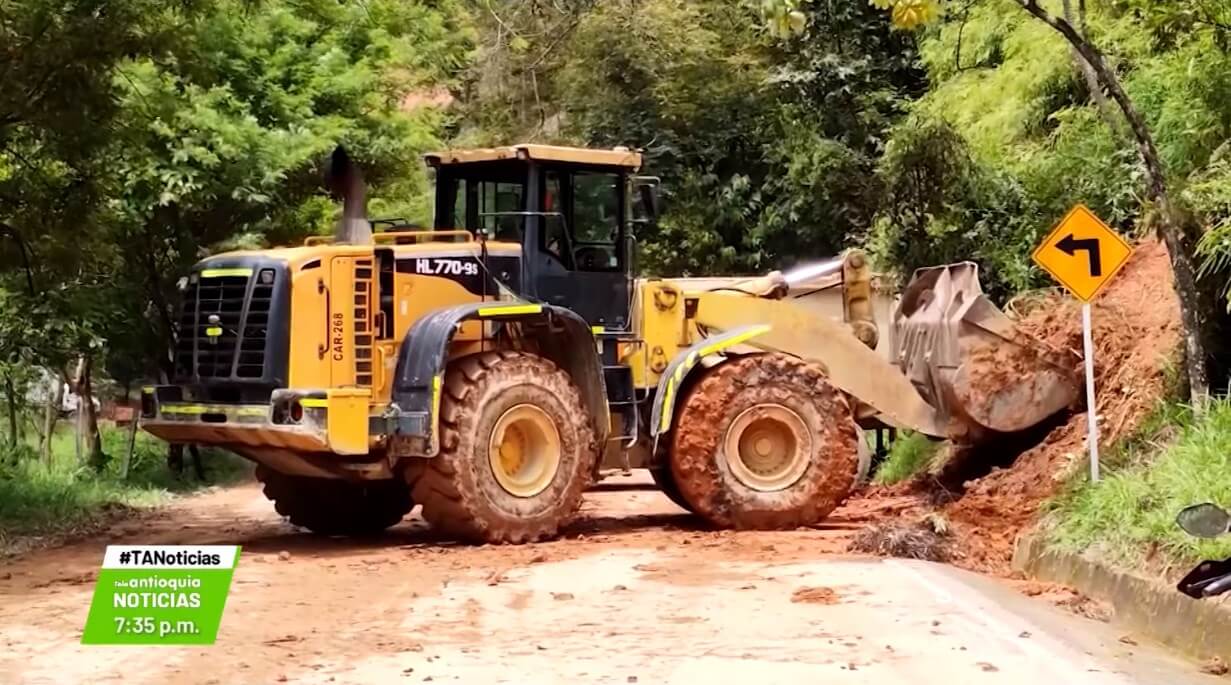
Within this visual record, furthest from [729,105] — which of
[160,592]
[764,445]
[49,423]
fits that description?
[160,592]

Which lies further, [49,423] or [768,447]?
[49,423]

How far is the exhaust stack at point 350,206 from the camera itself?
13.2 meters

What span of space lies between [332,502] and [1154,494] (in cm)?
755

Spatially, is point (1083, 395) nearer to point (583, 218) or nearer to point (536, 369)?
point (583, 218)

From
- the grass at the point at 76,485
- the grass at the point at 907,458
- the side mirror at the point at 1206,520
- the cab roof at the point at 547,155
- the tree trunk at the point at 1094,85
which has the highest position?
the tree trunk at the point at 1094,85


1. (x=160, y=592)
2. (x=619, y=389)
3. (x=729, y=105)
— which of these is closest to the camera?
(x=160, y=592)

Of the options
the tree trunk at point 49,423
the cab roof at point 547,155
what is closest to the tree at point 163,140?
the tree trunk at point 49,423

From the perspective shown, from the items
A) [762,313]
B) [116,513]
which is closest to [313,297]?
[762,313]

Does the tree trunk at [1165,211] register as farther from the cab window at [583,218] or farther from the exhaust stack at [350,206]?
the exhaust stack at [350,206]

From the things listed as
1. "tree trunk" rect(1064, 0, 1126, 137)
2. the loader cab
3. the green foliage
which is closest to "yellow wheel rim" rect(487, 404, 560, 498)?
the loader cab

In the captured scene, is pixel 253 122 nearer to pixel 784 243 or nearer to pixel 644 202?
pixel 644 202

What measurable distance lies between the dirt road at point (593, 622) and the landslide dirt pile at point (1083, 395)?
5.12 feet

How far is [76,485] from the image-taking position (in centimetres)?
1745

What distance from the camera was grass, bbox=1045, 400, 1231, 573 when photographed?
9641mm
